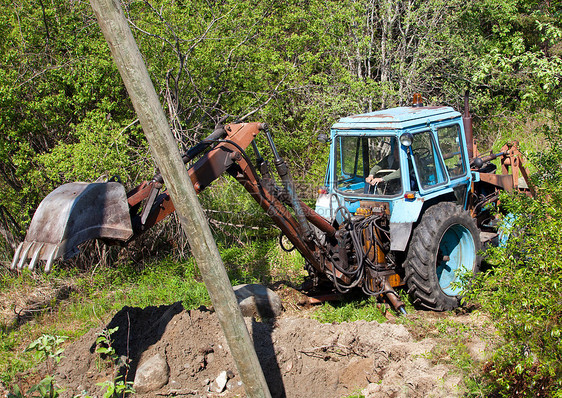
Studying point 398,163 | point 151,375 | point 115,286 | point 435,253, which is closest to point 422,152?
point 398,163

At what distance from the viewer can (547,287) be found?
384cm

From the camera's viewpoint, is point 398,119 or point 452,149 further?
point 452,149

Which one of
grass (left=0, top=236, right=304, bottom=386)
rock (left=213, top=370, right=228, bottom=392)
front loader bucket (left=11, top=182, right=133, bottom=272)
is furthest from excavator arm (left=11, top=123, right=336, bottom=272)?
Result: grass (left=0, top=236, right=304, bottom=386)

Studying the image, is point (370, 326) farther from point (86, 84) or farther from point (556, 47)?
point (556, 47)

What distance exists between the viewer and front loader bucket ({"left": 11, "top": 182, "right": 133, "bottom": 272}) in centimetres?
424

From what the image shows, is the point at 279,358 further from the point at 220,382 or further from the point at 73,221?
the point at 73,221

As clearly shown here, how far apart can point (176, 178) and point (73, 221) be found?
1.06 metres

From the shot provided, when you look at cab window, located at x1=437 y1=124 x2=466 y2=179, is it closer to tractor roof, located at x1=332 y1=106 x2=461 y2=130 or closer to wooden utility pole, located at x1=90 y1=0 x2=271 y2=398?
tractor roof, located at x1=332 y1=106 x2=461 y2=130

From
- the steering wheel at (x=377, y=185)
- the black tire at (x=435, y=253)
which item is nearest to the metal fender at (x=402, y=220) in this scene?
the black tire at (x=435, y=253)

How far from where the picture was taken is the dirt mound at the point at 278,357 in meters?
5.24

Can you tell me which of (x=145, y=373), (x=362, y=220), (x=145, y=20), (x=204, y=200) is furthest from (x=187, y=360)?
(x=145, y=20)

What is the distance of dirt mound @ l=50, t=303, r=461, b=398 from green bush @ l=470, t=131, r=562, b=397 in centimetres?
98

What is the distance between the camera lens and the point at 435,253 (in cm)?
670

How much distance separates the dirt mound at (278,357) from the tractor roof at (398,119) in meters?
2.43
